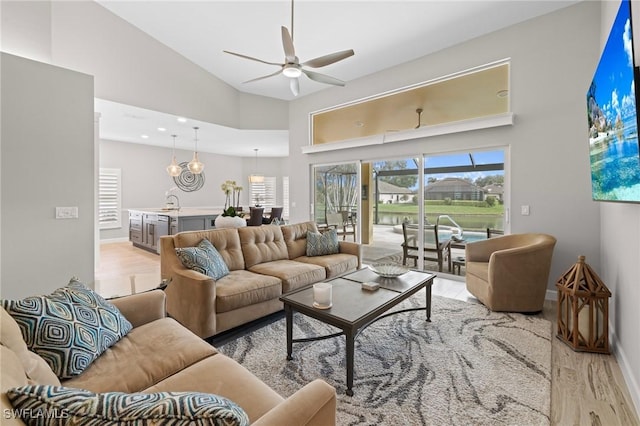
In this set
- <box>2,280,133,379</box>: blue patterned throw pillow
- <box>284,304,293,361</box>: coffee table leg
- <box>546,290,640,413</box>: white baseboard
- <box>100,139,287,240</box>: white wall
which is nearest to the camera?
<box>2,280,133,379</box>: blue patterned throw pillow

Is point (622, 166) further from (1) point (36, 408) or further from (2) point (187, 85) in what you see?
(2) point (187, 85)

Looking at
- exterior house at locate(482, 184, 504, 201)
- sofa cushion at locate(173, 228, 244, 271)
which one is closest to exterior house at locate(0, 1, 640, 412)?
exterior house at locate(482, 184, 504, 201)

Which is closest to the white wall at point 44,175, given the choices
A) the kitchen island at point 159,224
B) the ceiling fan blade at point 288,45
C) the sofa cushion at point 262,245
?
the sofa cushion at point 262,245

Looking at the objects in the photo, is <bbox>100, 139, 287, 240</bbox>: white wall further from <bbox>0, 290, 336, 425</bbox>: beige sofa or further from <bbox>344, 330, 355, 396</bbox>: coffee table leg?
<bbox>344, 330, 355, 396</bbox>: coffee table leg

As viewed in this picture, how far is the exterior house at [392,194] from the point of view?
5.03 metres

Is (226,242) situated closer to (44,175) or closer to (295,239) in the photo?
(295,239)

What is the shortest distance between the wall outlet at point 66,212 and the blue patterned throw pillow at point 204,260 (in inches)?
57.4

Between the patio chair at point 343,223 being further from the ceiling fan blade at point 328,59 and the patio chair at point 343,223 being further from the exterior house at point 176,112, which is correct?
the ceiling fan blade at point 328,59

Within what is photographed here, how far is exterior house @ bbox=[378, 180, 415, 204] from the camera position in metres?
5.03

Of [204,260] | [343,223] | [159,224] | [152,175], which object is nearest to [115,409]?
[204,260]

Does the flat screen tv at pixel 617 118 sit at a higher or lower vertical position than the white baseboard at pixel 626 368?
higher

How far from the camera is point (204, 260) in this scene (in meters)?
2.75

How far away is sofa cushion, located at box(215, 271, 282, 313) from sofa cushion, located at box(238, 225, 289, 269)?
38cm

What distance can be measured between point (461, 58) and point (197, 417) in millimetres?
5237
